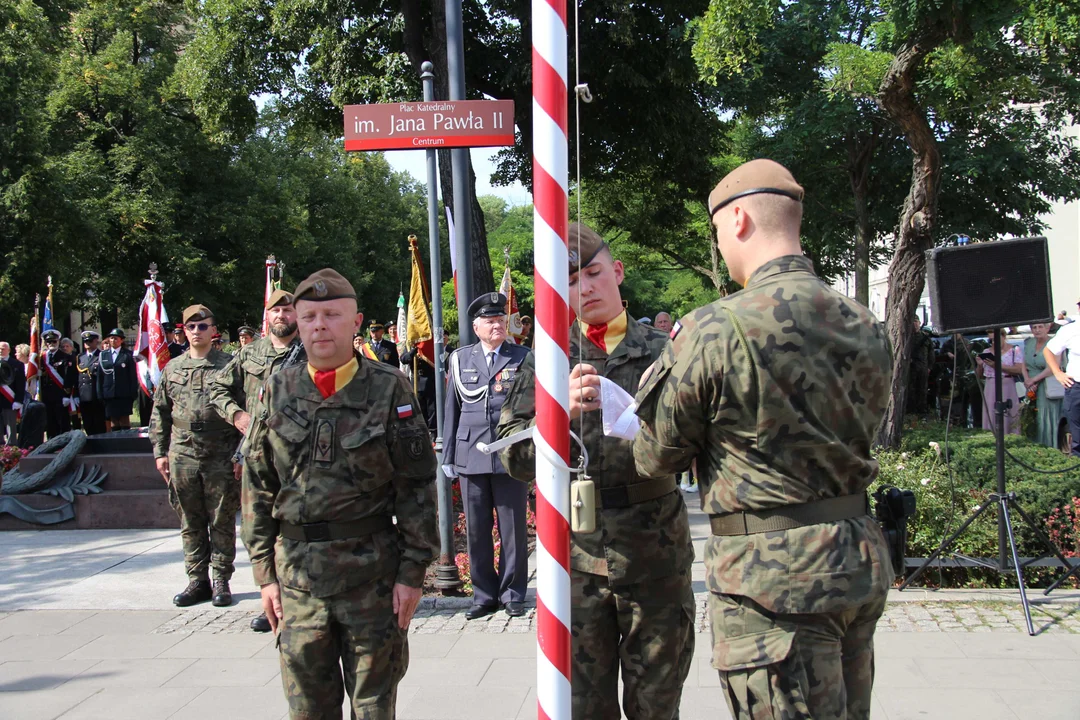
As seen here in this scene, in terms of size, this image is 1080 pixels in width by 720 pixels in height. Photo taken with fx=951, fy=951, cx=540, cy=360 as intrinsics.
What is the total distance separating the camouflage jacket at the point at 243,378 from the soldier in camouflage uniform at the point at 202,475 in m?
0.20

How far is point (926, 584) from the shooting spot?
6.75 meters

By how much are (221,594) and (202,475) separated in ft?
2.89

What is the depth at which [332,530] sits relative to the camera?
11.5 ft

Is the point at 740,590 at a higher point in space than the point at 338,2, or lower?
lower

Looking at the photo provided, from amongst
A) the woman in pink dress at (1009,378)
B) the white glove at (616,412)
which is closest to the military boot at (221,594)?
the white glove at (616,412)

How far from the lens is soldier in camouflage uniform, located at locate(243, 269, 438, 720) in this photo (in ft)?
11.4

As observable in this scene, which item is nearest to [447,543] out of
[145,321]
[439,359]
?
[439,359]

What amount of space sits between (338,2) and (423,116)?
22.2 ft

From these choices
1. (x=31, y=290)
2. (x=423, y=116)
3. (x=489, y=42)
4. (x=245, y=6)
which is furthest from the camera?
(x=31, y=290)

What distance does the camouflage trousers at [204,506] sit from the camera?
704cm

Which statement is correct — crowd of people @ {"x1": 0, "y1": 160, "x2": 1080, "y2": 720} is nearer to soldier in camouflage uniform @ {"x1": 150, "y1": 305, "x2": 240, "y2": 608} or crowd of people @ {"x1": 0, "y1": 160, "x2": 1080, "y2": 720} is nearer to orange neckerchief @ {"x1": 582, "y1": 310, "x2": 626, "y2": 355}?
orange neckerchief @ {"x1": 582, "y1": 310, "x2": 626, "y2": 355}

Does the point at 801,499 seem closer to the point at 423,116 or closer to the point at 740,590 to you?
the point at 740,590

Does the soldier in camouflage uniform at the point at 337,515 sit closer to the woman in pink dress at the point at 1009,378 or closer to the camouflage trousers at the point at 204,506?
the camouflage trousers at the point at 204,506

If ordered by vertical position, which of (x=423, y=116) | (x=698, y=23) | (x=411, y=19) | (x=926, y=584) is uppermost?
(x=411, y=19)
